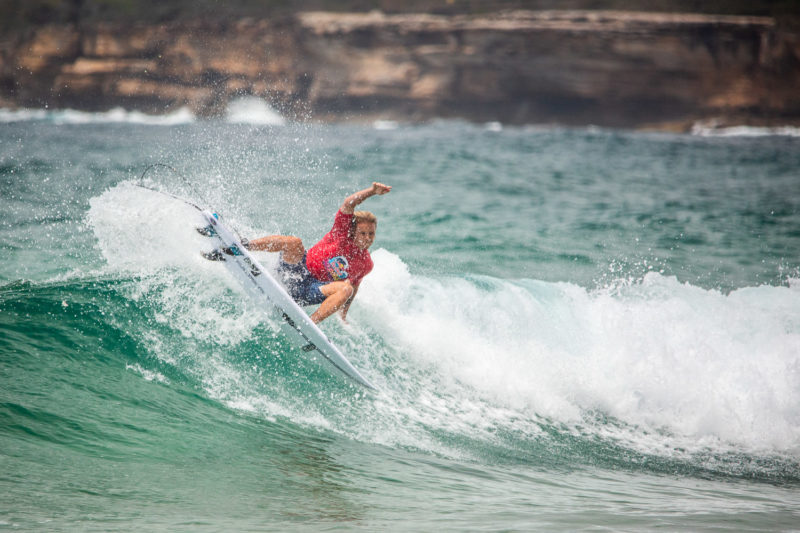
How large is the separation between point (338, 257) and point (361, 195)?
0.67 m

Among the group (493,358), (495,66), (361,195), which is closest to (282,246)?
(361,195)

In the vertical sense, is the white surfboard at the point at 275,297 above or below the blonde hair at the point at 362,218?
below

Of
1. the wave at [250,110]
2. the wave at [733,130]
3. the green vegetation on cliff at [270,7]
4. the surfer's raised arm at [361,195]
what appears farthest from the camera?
the green vegetation on cliff at [270,7]

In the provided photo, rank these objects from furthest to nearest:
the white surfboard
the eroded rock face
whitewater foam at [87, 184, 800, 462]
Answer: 1. the eroded rock face
2. whitewater foam at [87, 184, 800, 462]
3. the white surfboard

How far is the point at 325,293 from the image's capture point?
6.27 meters

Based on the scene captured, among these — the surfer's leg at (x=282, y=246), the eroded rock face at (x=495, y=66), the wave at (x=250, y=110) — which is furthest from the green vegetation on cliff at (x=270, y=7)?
the surfer's leg at (x=282, y=246)

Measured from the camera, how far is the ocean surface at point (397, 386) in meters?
4.41

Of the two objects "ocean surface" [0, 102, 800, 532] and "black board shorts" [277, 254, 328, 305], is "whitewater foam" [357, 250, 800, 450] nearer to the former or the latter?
"ocean surface" [0, 102, 800, 532]

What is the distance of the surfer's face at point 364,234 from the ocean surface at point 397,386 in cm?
112

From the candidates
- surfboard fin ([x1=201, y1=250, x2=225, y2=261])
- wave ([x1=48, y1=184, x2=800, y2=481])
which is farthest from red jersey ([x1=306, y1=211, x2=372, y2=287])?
surfboard fin ([x1=201, y1=250, x2=225, y2=261])

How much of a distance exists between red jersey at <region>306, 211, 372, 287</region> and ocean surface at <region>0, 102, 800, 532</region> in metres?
0.70

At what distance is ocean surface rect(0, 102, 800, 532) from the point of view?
4.41 meters

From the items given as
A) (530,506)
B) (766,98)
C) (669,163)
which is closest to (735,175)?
(669,163)

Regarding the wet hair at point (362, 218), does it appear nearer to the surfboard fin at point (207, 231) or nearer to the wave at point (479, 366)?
the wave at point (479, 366)
